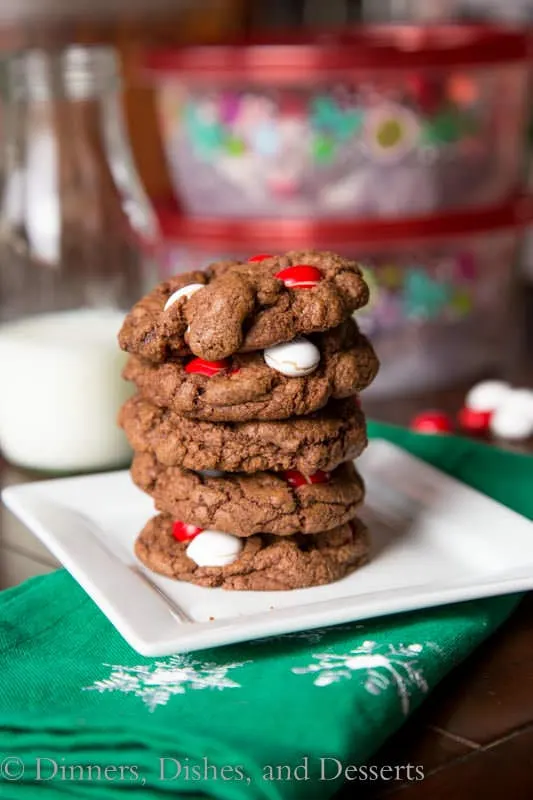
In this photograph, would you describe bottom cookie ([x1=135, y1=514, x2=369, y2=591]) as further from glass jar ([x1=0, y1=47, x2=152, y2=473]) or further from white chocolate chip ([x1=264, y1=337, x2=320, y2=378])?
glass jar ([x1=0, y1=47, x2=152, y2=473])

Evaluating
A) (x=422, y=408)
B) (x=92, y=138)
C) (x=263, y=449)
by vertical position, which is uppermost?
(x=92, y=138)

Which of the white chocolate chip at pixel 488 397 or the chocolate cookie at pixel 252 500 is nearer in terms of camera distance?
the chocolate cookie at pixel 252 500

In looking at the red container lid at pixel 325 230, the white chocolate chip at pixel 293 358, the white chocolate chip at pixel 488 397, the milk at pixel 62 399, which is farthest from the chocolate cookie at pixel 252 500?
the red container lid at pixel 325 230

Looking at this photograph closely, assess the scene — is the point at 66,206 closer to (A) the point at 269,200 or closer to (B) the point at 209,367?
(A) the point at 269,200

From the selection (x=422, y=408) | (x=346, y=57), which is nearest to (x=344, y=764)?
(x=422, y=408)

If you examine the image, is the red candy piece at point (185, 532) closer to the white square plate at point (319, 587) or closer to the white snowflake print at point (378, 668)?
the white square plate at point (319, 587)

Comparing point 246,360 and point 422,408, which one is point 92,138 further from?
point 246,360
